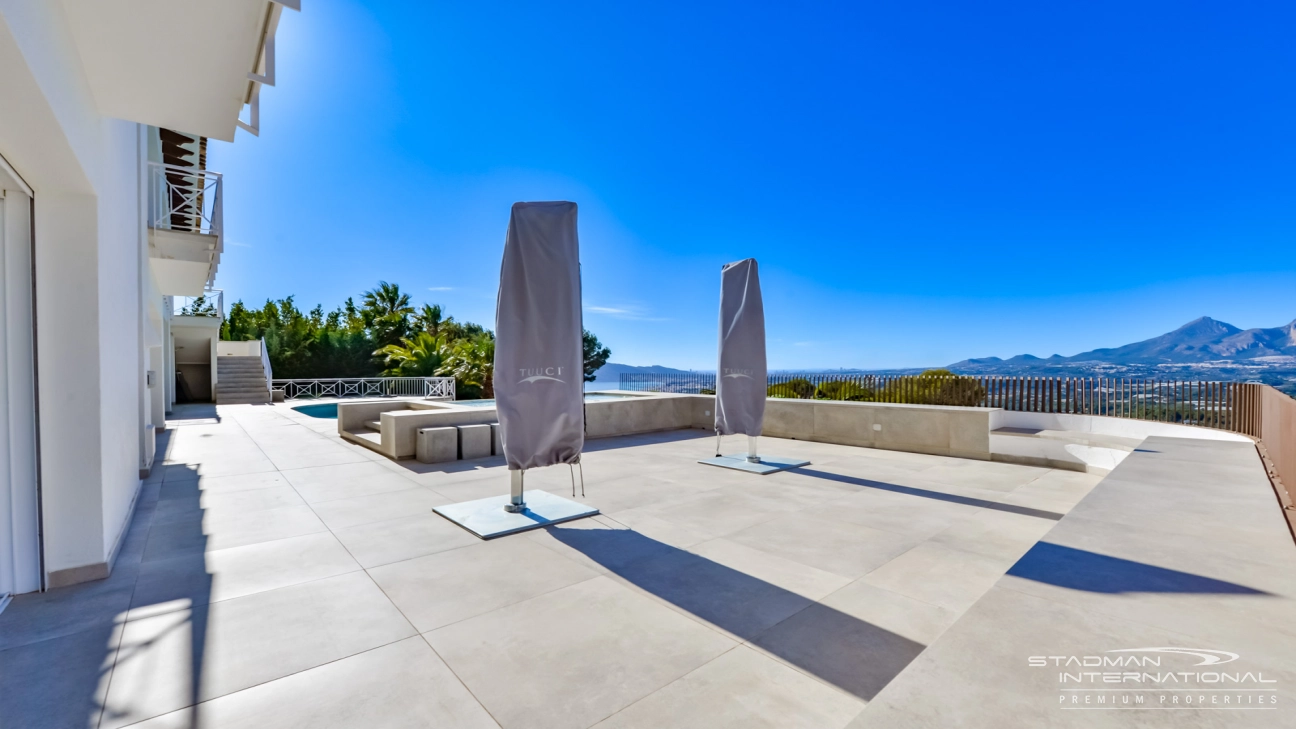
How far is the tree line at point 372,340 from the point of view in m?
21.5

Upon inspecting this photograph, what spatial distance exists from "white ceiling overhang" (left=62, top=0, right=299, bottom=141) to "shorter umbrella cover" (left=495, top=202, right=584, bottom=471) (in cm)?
190

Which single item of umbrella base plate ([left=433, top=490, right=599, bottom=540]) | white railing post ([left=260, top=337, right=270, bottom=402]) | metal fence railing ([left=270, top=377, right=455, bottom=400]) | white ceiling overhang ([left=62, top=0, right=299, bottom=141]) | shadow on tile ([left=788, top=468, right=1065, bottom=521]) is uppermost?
white ceiling overhang ([left=62, top=0, right=299, bottom=141])

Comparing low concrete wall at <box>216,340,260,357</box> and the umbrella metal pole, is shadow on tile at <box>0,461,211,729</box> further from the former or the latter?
low concrete wall at <box>216,340,260,357</box>

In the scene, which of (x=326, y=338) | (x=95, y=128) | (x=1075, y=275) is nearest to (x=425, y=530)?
(x=95, y=128)

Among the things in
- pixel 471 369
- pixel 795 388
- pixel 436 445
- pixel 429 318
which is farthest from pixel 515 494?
pixel 429 318

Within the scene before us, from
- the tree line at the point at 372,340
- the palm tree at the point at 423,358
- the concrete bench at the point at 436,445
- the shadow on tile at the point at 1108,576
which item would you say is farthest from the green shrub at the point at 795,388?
the palm tree at the point at 423,358

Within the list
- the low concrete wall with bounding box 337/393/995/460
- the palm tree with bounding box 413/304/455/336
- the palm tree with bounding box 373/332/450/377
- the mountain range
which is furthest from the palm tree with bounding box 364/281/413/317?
the mountain range

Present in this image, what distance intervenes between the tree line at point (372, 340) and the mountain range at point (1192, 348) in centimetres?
2967

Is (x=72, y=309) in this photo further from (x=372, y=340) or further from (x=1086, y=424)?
(x=372, y=340)

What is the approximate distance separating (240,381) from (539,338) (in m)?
19.8

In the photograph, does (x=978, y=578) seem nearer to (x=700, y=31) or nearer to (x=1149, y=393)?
(x=1149, y=393)

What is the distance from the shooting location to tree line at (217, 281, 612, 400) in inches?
848

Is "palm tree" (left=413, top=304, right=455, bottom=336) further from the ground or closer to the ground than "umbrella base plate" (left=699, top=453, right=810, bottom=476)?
further from the ground

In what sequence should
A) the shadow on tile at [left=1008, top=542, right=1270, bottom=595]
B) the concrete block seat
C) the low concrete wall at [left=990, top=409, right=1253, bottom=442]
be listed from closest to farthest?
the shadow on tile at [left=1008, top=542, right=1270, bottom=595], the concrete block seat, the low concrete wall at [left=990, top=409, right=1253, bottom=442]
